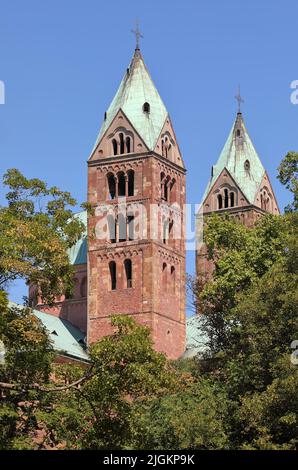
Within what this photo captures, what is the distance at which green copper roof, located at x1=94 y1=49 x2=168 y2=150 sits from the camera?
87.3 metres

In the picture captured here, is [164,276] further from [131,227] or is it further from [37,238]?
[37,238]

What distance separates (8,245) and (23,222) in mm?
1365

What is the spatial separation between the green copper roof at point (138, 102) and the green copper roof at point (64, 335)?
34.6 feet

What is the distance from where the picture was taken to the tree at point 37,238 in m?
45.3

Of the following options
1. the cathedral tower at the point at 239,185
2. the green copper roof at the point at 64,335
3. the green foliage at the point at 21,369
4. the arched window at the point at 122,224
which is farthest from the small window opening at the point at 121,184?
the green foliage at the point at 21,369

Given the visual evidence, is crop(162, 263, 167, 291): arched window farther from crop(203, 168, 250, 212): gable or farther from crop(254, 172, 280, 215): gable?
crop(254, 172, 280, 215): gable

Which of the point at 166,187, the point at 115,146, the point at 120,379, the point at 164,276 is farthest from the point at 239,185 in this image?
the point at 120,379

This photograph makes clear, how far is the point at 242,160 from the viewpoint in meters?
99.9

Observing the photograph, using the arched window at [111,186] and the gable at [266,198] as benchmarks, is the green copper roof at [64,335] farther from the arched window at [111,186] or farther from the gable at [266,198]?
the gable at [266,198]

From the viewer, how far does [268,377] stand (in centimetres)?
5334

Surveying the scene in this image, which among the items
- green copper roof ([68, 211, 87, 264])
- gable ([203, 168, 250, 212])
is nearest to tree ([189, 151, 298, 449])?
green copper roof ([68, 211, 87, 264])
